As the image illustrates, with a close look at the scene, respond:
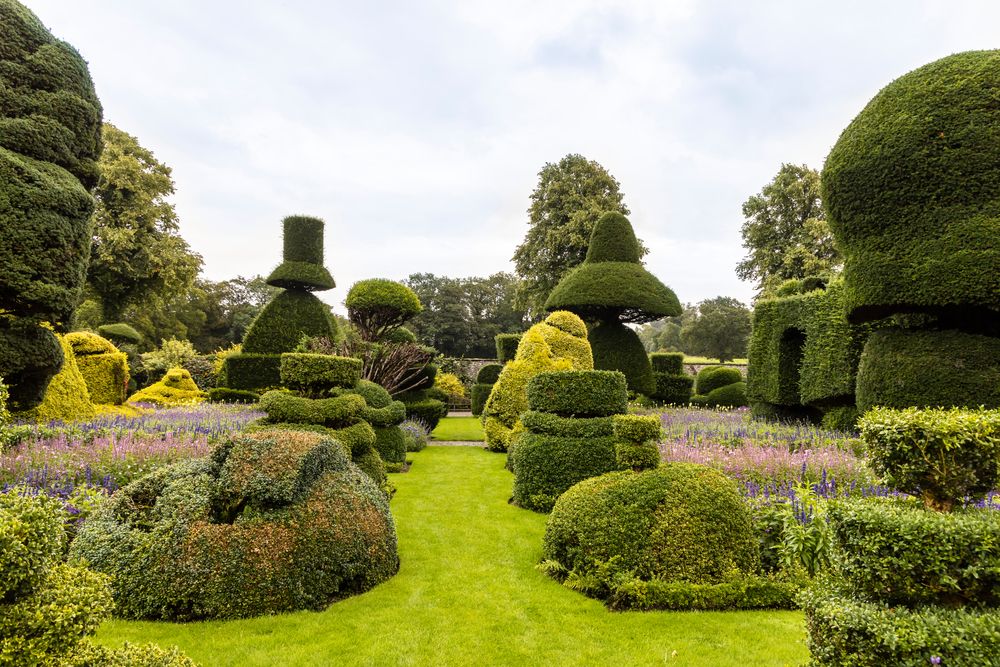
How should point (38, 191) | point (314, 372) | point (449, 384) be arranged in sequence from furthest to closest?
point (449, 384), point (314, 372), point (38, 191)

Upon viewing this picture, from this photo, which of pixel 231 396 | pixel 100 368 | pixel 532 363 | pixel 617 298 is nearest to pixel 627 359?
pixel 617 298

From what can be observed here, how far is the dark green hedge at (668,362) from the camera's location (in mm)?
25047

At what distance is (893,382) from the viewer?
7930 mm

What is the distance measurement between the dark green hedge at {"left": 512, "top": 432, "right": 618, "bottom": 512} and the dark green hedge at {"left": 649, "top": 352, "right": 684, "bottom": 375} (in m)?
18.3

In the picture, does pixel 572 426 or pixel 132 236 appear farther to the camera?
pixel 132 236

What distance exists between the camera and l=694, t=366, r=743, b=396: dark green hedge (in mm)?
24250

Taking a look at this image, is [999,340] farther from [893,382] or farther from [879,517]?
[879,517]

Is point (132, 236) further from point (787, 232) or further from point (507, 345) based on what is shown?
point (787, 232)

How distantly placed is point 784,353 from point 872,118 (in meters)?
5.88

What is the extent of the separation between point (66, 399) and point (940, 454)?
1385 cm

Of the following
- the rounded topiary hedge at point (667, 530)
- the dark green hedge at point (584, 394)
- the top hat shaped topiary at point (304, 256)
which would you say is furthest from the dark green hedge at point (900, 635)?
the top hat shaped topiary at point (304, 256)

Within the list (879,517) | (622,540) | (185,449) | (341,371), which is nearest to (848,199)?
(622,540)

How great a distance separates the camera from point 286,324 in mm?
17609

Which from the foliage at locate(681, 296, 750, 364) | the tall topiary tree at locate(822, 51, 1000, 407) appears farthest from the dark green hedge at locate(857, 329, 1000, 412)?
the foliage at locate(681, 296, 750, 364)
